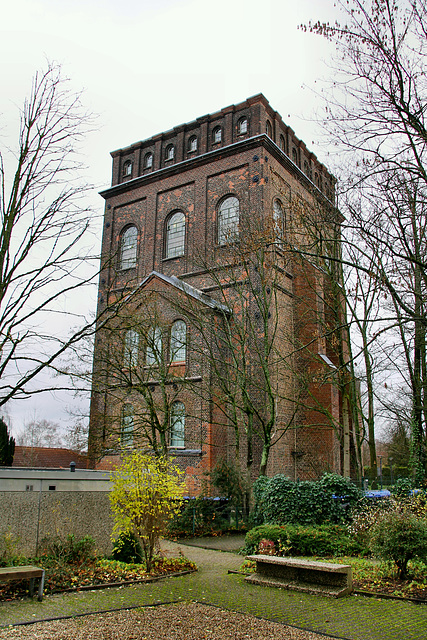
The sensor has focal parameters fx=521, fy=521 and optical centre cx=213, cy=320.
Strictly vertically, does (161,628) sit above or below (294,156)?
below

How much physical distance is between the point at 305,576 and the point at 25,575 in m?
4.31

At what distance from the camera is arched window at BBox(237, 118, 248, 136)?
83.3 ft

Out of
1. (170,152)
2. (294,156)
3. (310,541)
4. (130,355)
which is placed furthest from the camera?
(170,152)

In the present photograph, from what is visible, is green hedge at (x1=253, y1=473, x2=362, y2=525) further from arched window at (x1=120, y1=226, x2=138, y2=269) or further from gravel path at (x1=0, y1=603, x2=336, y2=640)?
arched window at (x1=120, y1=226, x2=138, y2=269)

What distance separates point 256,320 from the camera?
821 inches

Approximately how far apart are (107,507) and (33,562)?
6.81 feet

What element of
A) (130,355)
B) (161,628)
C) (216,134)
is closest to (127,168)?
(216,134)

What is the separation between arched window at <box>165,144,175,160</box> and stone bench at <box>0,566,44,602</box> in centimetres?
2398

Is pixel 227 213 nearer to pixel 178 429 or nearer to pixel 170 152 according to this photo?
pixel 170 152

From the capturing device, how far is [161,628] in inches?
235

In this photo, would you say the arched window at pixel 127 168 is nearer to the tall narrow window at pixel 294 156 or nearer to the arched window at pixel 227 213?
the arched window at pixel 227 213

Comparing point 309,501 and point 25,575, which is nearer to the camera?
point 25,575

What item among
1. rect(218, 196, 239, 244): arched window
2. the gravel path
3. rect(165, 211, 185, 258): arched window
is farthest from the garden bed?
rect(165, 211, 185, 258): arched window

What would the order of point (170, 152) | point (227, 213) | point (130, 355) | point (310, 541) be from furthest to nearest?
point (170, 152) → point (227, 213) → point (130, 355) → point (310, 541)
